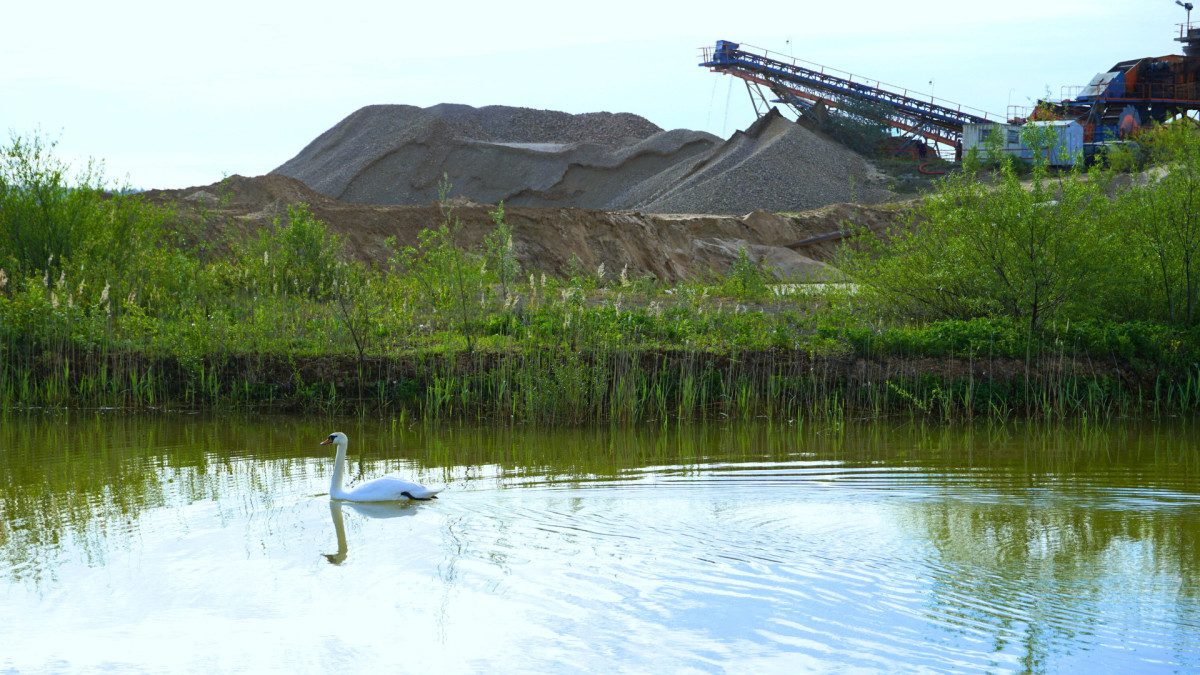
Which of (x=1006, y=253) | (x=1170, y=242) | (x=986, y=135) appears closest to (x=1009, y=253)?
(x=1006, y=253)

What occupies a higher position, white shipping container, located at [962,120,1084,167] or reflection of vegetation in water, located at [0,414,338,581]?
white shipping container, located at [962,120,1084,167]

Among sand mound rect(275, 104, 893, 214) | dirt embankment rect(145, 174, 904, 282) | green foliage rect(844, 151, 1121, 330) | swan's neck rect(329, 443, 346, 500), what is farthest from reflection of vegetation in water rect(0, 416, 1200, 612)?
sand mound rect(275, 104, 893, 214)

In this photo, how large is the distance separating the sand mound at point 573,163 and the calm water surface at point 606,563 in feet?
127

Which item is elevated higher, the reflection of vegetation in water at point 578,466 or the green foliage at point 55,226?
the green foliage at point 55,226

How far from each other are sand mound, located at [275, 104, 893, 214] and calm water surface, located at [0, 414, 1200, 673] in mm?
38791

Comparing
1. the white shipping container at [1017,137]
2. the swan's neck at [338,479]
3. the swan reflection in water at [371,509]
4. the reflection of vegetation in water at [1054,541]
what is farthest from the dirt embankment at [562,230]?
the swan reflection in water at [371,509]

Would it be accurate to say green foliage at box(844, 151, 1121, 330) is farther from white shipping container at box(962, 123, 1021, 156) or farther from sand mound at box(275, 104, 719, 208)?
sand mound at box(275, 104, 719, 208)

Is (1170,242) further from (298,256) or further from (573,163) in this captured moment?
(573,163)

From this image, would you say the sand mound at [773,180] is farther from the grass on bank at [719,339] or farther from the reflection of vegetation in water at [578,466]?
the reflection of vegetation in water at [578,466]

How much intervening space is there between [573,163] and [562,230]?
25.1 meters

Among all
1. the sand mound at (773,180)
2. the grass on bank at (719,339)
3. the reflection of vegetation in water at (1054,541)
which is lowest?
the reflection of vegetation in water at (1054,541)

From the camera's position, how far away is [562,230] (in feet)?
114

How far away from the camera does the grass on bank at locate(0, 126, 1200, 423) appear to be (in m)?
14.1

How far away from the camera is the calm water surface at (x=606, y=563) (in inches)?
216
